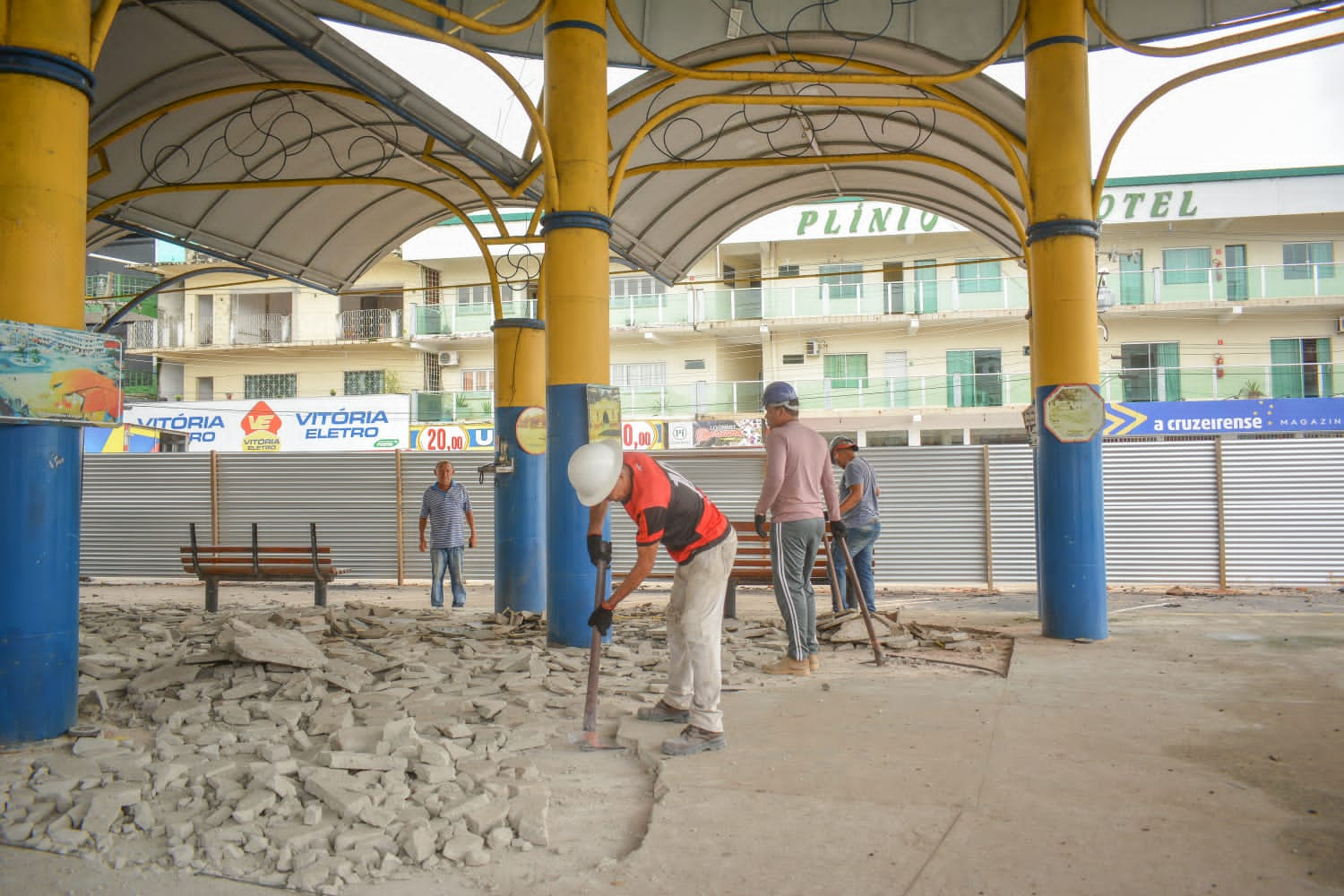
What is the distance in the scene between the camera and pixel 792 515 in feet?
25.4

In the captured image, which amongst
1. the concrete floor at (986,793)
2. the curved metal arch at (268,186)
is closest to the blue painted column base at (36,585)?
the concrete floor at (986,793)

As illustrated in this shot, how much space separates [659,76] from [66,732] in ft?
25.4

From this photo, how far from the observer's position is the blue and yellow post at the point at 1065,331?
9289 millimetres

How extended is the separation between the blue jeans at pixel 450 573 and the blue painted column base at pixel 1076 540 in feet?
24.7

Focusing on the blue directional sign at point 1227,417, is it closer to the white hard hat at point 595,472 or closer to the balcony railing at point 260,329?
the white hard hat at point 595,472

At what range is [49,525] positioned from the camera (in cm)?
543

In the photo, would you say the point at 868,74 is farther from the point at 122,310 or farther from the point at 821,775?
the point at 122,310

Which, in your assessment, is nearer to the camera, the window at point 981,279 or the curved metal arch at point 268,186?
the curved metal arch at point 268,186

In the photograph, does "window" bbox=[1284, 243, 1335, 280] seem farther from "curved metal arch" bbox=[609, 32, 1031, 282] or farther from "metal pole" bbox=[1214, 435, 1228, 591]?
"curved metal arch" bbox=[609, 32, 1031, 282]

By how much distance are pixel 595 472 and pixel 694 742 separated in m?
1.56

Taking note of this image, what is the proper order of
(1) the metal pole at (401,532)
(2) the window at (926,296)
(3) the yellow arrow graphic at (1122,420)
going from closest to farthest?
(1) the metal pole at (401,532), (3) the yellow arrow graphic at (1122,420), (2) the window at (926,296)

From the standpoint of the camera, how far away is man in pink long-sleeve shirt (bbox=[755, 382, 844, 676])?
7.64 meters

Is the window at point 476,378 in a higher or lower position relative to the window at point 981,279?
lower

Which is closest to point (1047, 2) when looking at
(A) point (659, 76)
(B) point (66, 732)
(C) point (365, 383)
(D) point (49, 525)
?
(A) point (659, 76)
